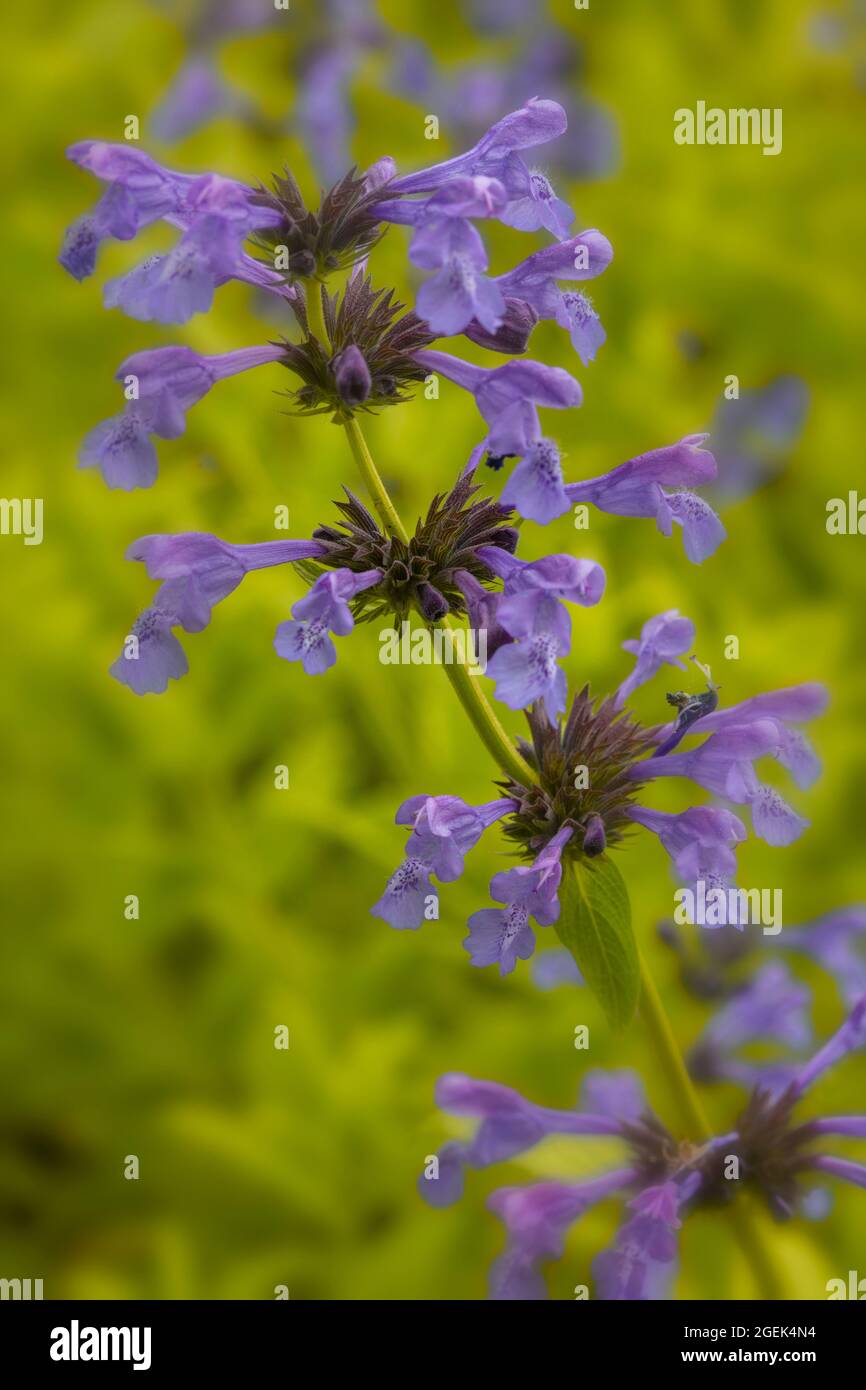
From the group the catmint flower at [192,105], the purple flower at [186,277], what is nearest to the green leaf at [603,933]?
the purple flower at [186,277]

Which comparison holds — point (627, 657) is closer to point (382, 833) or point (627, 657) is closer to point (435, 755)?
point (435, 755)

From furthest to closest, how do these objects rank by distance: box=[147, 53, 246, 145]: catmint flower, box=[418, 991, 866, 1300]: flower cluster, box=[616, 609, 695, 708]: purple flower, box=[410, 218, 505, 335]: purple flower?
box=[147, 53, 246, 145]: catmint flower < box=[418, 991, 866, 1300]: flower cluster < box=[616, 609, 695, 708]: purple flower < box=[410, 218, 505, 335]: purple flower

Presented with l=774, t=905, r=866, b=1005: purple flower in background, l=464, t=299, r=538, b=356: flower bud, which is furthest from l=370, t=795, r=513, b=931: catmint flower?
l=774, t=905, r=866, b=1005: purple flower in background

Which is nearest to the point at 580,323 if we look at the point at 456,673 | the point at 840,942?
the point at 456,673

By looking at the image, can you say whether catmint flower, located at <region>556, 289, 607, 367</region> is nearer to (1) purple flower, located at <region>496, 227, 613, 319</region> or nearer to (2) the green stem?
(1) purple flower, located at <region>496, 227, 613, 319</region>

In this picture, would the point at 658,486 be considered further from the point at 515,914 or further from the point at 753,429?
the point at 753,429

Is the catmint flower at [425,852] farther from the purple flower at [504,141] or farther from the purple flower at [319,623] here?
the purple flower at [504,141]
